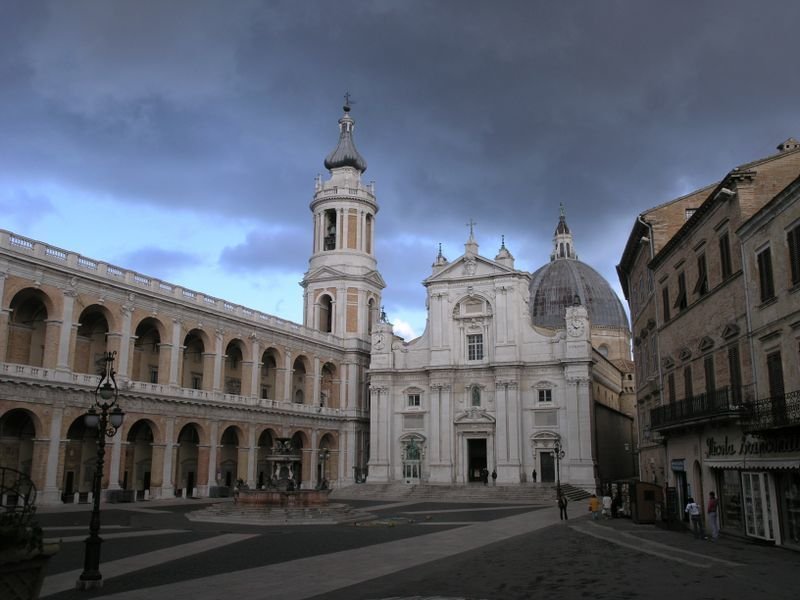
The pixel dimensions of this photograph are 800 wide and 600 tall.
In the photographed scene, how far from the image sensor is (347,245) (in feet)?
233

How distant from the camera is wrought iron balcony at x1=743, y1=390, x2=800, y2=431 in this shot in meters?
18.9

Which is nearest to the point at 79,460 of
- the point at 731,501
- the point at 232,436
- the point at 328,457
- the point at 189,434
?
the point at 189,434

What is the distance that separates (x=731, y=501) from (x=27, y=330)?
38.9m

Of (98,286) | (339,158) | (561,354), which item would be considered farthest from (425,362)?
(98,286)

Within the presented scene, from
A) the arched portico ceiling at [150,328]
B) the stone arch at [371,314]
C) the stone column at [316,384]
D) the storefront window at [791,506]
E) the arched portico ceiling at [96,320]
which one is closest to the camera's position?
the storefront window at [791,506]

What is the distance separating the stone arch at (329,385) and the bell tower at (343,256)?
358 centimetres

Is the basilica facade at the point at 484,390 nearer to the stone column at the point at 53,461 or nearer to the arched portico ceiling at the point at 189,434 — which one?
the arched portico ceiling at the point at 189,434

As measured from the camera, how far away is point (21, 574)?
6082mm

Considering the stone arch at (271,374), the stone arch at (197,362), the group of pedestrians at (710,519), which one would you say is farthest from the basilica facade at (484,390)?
the group of pedestrians at (710,519)

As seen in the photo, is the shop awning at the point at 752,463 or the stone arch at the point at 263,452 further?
the stone arch at the point at 263,452

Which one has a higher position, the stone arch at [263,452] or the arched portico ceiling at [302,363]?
the arched portico ceiling at [302,363]

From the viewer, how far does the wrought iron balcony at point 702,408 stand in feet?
74.1

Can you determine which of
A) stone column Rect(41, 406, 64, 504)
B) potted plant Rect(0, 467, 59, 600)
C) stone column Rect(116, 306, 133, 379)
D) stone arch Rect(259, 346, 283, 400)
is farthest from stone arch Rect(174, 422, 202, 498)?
potted plant Rect(0, 467, 59, 600)

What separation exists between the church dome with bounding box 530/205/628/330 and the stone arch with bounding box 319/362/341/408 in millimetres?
33044
